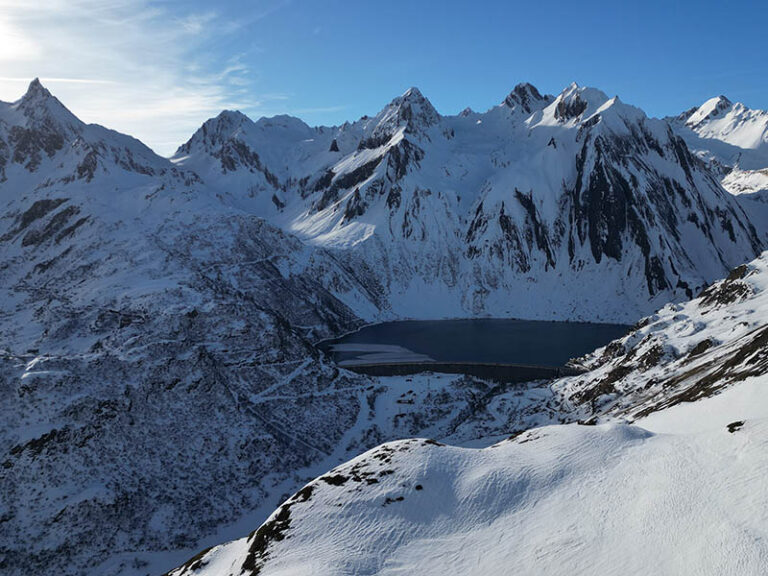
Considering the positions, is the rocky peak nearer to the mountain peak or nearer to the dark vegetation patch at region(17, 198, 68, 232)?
the mountain peak

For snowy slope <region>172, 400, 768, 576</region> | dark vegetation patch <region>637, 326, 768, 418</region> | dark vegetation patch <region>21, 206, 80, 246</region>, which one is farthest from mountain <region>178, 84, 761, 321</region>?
snowy slope <region>172, 400, 768, 576</region>

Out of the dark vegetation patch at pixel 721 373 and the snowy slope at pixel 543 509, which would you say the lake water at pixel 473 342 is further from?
the snowy slope at pixel 543 509

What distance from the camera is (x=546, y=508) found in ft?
88.3

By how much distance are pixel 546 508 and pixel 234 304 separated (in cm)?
7436

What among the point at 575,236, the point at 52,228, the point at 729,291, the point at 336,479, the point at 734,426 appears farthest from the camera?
the point at 575,236

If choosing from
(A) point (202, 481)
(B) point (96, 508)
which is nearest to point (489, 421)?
(A) point (202, 481)

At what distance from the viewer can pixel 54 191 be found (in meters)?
139

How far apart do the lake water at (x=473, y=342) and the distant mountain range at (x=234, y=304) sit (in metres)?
9.59

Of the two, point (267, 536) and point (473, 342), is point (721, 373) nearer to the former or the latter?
point (267, 536)

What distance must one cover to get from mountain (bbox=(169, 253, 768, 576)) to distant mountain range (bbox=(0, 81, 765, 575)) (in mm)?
24579

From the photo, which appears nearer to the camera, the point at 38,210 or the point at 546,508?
the point at 546,508

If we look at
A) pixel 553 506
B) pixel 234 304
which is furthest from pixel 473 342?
pixel 553 506

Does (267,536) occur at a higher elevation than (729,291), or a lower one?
lower

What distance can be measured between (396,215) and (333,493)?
168290mm
